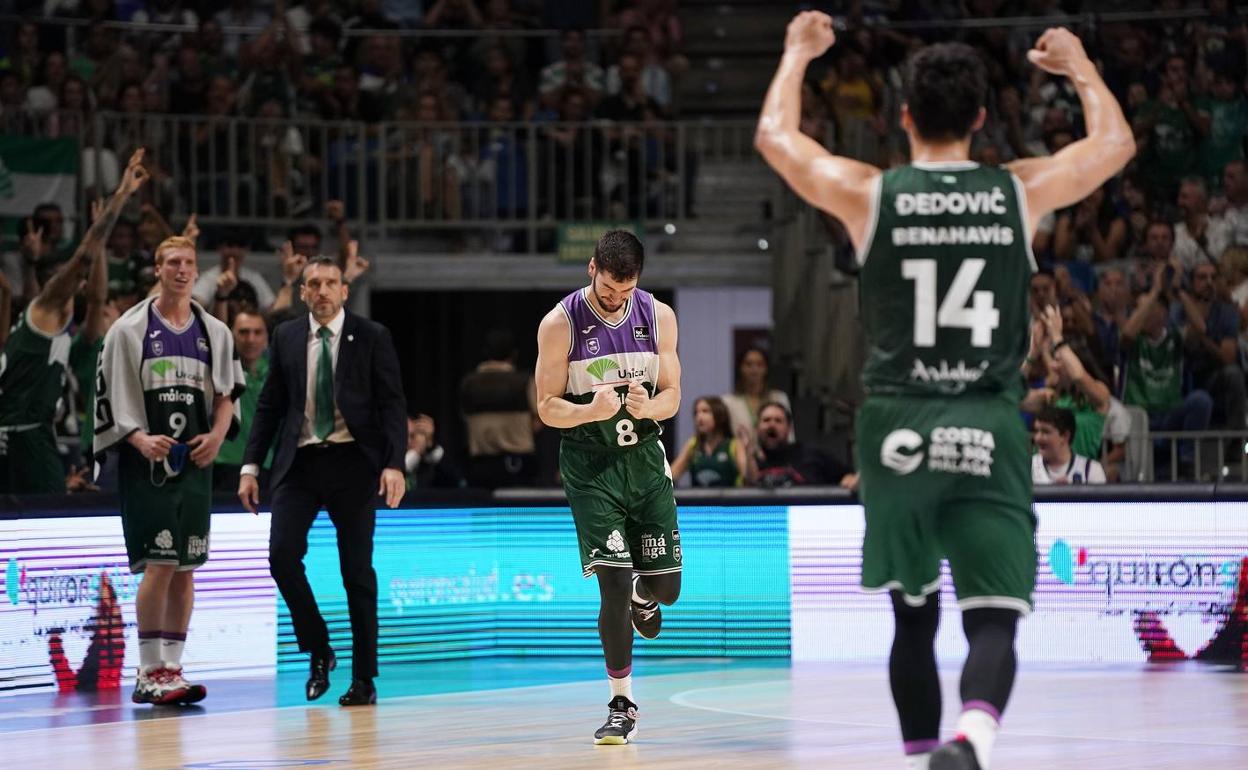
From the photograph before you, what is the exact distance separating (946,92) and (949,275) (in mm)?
466

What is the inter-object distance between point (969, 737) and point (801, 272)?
11.5m

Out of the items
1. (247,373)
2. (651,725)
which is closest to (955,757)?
(651,725)

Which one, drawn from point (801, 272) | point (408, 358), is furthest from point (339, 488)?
point (408, 358)

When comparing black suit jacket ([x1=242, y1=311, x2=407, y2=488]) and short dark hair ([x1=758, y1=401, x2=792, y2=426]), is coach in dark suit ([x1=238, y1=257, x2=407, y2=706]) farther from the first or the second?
short dark hair ([x1=758, y1=401, x2=792, y2=426])

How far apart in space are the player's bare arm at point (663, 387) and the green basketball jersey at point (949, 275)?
Result: 283cm

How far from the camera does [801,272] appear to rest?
1572cm

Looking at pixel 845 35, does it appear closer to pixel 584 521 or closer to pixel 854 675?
pixel 854 675

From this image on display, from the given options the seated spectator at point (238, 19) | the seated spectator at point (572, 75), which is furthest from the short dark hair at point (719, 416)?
the seated spectator at point (238, 19)

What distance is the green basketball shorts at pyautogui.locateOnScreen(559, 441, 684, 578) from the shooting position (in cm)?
756

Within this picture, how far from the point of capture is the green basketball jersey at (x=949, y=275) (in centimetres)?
473

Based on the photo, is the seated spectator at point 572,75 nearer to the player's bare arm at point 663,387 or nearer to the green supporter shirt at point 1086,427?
the green supporter shirt at point 1086,427

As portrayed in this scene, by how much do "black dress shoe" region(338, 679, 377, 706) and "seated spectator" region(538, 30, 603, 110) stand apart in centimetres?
879

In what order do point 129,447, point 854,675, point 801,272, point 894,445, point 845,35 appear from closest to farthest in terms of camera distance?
point 894,445 → point 129,447 → point 854,675 → point 801,272 → point 845,35

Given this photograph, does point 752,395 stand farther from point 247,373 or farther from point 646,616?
point 646,616
